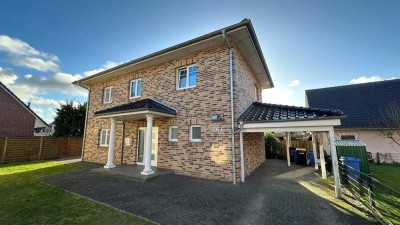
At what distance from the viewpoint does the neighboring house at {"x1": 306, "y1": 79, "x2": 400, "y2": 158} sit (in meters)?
14.8

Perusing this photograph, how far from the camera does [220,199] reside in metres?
5.31

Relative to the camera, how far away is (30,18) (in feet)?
30.7

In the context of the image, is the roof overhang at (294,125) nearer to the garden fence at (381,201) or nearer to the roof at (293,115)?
the roof at (293,115)

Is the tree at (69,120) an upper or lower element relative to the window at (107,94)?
lower

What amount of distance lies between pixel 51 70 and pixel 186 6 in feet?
43.3

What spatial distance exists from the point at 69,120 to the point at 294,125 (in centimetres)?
2117

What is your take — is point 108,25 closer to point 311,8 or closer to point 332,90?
point 311,8

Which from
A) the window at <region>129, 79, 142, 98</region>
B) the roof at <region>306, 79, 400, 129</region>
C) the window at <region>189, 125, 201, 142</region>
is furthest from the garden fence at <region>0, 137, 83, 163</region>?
the roof at <region>306, 79, 400, 129</region>

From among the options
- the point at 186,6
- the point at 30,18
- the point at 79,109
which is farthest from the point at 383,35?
the point at 79,109

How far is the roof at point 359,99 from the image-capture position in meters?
15.8

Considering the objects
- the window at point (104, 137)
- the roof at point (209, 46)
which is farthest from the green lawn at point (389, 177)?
the window at point (104, 137)

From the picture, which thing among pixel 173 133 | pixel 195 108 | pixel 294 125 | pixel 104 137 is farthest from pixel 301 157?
pixel 104 137

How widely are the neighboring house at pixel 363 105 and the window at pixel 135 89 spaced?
1704 centimetres

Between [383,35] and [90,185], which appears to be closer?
[90,185]
